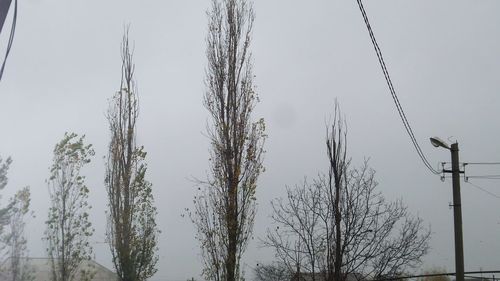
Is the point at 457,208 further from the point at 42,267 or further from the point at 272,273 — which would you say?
the point at 42,267

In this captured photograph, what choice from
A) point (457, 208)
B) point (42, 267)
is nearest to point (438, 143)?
point (457, 208)

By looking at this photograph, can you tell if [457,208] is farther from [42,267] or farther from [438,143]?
[42,267]

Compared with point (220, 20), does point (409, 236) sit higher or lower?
lower

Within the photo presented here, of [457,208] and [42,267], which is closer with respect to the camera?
[457,208]

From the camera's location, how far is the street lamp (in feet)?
41.2

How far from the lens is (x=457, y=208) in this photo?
1284 centimetres

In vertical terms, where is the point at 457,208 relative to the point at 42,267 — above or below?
above

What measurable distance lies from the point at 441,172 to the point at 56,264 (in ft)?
37.0

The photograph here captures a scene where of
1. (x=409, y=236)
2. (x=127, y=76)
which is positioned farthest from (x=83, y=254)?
(x=409, y=236)

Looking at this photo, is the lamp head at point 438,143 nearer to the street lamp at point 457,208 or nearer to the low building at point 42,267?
the street lamp at point 457,208

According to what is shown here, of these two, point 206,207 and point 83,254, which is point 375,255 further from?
point 83,254

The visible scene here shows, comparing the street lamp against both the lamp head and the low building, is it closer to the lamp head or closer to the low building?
the lamp head

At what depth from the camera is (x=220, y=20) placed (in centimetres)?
1405

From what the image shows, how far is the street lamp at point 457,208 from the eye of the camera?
12.6 meters
